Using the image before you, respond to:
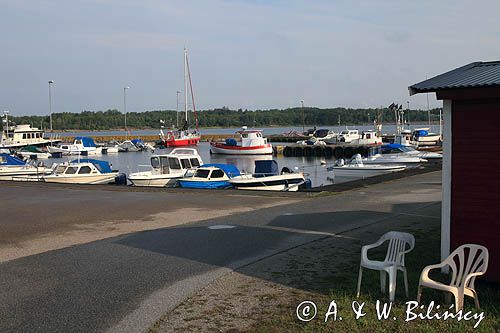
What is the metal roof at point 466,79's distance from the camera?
8.27 m

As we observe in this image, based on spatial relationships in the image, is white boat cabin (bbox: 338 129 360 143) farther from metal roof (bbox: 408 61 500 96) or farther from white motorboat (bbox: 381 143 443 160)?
metal roof (bbox: 408 61 500 96)

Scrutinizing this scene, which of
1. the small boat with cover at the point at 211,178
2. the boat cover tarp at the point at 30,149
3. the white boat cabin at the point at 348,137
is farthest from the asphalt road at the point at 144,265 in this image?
the white boat cabin at the point at 348,137

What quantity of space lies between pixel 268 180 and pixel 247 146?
149 feet

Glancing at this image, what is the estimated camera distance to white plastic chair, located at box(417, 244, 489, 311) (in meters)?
7.28

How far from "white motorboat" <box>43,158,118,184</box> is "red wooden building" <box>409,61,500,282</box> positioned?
26967 mm

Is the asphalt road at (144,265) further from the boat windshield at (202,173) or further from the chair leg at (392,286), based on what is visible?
the boat windshield at (202,173)

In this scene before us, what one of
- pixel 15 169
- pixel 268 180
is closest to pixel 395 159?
pixel 268 180

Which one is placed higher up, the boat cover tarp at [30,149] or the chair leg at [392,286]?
the chair leg at [392,286]

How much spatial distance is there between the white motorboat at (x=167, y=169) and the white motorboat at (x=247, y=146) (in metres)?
39.0

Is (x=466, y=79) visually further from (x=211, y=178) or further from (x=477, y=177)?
(x=211, y=178)

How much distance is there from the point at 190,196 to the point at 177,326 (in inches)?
604

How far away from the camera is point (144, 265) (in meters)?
10.4

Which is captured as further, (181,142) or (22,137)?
(181,142)

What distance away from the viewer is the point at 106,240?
13156mm
